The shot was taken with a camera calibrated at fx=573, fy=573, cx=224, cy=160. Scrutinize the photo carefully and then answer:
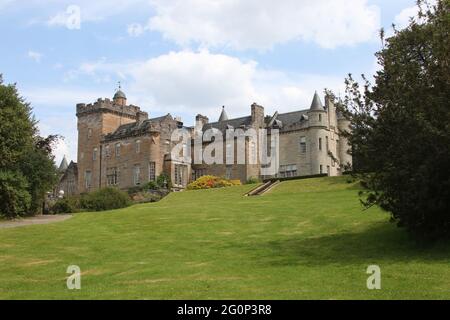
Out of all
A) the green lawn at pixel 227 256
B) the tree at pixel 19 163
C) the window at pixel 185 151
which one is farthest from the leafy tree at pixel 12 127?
the window at pixel 185 151

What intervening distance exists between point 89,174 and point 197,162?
15.1 meters

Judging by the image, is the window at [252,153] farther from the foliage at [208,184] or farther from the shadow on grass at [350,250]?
the shadow on grass at [350,250]

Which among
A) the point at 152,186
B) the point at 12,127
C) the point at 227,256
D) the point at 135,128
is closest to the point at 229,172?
the point at 152,186

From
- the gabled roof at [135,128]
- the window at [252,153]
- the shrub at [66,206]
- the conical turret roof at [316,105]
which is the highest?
the conical turret roof at [316,105]

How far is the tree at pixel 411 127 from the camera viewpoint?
16.2 metres

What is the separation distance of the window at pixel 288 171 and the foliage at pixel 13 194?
3634cm

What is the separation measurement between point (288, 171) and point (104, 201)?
28.6 meters

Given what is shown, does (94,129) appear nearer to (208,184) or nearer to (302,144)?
(208,184)

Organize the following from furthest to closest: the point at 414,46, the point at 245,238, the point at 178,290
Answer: the point at 245,238 < the point at 414,46 < the point at 178,290

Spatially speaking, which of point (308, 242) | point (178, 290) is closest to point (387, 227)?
point (308, 242)

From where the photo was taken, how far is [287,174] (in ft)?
222
